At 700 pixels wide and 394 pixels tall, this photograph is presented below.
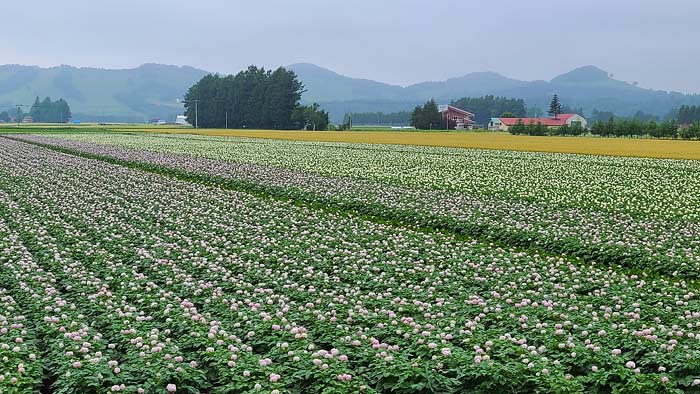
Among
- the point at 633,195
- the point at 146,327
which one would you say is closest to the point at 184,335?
the point at 146,327

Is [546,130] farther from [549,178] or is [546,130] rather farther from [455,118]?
[549,178]

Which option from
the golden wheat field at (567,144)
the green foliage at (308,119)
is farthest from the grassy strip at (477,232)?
the green foliage at (308,119)

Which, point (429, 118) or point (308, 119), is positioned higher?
point (429, 118)

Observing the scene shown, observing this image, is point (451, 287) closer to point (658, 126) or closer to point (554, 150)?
point (554, 150)

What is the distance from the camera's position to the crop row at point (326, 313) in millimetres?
6906

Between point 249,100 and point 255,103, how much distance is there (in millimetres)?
1911

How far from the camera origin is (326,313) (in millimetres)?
8977

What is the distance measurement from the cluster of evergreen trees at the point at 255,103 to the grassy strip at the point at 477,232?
10361cm

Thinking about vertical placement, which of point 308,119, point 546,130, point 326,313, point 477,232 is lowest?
point 477,232

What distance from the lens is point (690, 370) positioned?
7.01 m

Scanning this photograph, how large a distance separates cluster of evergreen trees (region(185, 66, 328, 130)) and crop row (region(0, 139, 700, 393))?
4493 inches

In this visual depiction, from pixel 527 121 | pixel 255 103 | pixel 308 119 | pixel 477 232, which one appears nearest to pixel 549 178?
pixel 477 232

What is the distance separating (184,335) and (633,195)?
1934 centimetres

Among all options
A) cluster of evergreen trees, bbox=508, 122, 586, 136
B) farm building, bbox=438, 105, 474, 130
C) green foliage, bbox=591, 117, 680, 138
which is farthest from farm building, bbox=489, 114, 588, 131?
green foliage, bbox=591, 117, 680, 138
